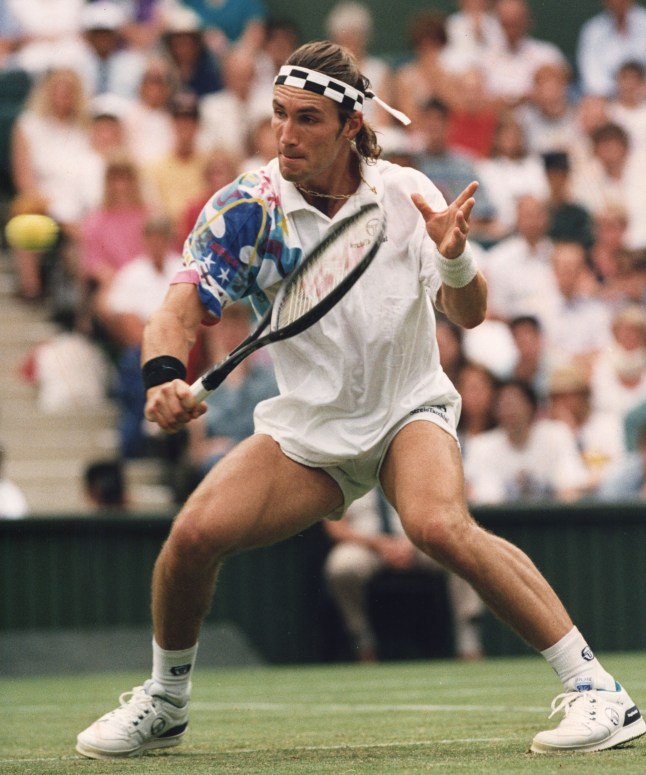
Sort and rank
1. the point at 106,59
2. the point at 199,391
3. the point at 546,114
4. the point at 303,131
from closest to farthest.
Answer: the point at 199,391
the point at 303,131
the point at 106,59
the point at 546,114

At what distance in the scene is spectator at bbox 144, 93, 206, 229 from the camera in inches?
493

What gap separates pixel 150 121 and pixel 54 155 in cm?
86

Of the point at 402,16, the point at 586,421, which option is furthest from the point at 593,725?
the point at 402,16

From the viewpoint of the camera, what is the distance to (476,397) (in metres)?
11.0

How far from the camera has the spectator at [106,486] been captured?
1076cm

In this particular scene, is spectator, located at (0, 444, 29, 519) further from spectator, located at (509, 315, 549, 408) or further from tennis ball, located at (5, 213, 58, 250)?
spectator, located at (509, 315, 549, 408)

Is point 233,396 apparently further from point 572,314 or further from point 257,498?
point 257,498

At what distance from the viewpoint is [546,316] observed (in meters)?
12.6

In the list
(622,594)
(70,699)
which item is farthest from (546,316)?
(70,699)

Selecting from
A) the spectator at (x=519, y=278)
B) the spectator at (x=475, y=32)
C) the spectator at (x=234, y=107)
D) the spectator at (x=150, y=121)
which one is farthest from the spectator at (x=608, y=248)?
the spectator at (x=150, y=121)

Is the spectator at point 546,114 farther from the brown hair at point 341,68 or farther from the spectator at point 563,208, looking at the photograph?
the brown hair at point 341,68

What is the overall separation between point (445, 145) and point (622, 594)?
13.6ft

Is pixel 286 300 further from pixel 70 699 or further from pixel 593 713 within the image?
pixel 70 699

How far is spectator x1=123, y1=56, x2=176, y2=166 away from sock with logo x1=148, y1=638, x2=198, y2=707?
7.77m
